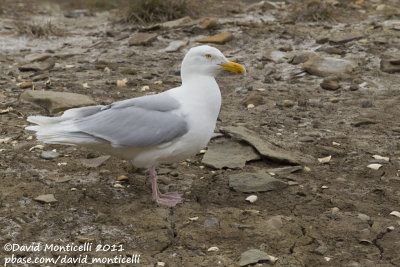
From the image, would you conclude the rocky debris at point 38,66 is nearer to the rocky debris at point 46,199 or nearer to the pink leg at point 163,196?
the rocky debris at point 46,199

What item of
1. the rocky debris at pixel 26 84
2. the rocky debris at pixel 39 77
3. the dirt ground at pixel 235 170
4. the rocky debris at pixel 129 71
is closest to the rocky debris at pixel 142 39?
the dirt ground at pixel 235 170

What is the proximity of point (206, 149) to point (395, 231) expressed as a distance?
2.02 metres

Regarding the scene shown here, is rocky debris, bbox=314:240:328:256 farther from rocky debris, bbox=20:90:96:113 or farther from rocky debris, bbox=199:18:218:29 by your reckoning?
rocky debris, bbox=199:18:218:29

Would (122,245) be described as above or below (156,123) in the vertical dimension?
below

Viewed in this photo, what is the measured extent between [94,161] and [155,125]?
3.60 ft

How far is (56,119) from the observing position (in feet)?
15.6

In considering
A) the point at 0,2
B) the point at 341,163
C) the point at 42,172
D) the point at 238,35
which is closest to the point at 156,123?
the point at 42,172

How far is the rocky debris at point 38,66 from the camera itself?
795 cm

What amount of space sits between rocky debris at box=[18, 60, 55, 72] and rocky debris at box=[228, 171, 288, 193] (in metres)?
3.94

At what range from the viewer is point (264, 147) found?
5.51m

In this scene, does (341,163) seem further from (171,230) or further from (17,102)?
(17,102)

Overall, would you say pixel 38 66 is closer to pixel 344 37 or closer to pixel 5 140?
pixel 5 140

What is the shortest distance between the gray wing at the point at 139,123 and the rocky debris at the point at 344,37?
4488mm

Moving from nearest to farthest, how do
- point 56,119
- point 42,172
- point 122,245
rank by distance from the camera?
point 122,245 < point 56,119 < point 42,172
